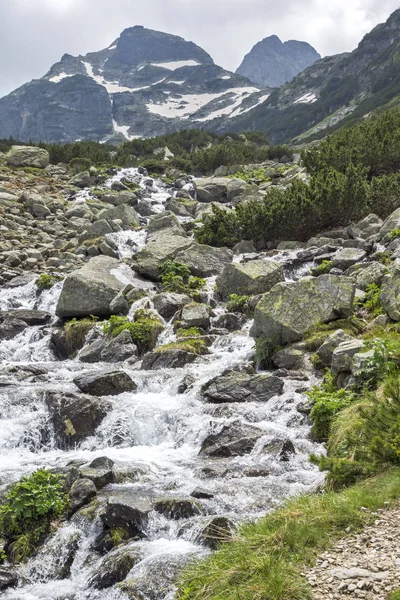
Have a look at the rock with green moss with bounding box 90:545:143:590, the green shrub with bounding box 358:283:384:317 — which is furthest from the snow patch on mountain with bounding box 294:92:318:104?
the rock with green moss with bounding box 90:545:143:590

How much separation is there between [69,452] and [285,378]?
17.7 feet

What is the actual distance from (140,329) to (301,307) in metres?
5.38

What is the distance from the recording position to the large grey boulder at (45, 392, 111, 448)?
432 inches

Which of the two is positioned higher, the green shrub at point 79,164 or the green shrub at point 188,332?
the green shrub at point 79,164

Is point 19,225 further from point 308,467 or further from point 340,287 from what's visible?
point 308,467

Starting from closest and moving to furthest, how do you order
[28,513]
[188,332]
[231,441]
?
[28,513] < [231,441] < [188,332]

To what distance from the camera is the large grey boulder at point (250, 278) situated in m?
18.5

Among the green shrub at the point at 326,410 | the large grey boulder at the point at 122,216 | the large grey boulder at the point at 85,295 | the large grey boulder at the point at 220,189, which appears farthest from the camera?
the large grey boulder at the point at 220,189

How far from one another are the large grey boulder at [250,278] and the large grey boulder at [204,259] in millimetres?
2646

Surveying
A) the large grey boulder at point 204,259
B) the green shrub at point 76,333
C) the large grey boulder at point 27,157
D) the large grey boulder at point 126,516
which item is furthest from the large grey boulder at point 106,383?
the large grey boulder at point 27,157

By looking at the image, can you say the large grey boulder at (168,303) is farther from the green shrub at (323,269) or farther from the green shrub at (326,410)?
the green shrub at (326,410)

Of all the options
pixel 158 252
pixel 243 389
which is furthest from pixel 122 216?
pixel 243 389

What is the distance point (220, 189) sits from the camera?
3791 cm

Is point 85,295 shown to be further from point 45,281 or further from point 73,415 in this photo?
point 73,415
